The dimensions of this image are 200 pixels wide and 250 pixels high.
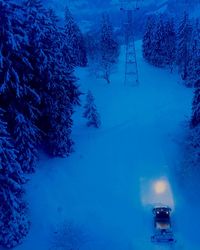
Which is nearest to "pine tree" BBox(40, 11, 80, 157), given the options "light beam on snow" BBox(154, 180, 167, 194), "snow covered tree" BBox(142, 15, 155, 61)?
"light beam on snow" BBox(154, 180, 167, 194)

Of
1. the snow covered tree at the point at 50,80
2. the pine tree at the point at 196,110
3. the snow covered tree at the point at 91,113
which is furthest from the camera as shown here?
the snow covered tree at the point at 91,113

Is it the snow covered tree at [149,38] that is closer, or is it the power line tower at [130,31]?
the power line tower at [130,31]

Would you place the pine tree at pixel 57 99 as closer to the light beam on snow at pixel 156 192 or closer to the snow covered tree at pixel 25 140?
the snow covered tree at pixel 25 140

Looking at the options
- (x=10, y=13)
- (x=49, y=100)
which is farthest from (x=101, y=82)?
(x=10, y=13)

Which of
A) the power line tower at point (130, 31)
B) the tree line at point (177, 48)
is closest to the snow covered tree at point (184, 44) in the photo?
the tree line at point (177, 48)

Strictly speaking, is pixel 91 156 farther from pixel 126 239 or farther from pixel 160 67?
pixel 160 67

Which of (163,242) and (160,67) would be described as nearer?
(163,242)
